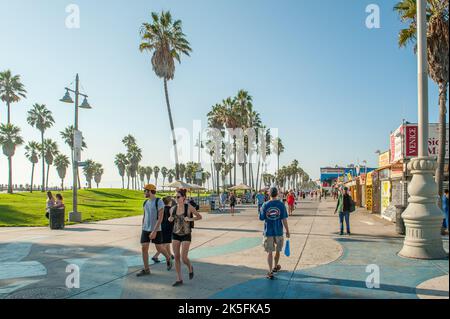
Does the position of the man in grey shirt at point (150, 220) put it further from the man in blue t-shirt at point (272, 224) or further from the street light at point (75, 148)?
the street light at point (75, 148)

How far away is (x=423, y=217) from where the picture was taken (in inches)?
358

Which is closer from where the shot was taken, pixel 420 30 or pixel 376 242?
pixel 420 30

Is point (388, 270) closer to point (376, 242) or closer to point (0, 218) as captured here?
point (376, 242)

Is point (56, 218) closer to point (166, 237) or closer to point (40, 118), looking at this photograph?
point (166, 237)

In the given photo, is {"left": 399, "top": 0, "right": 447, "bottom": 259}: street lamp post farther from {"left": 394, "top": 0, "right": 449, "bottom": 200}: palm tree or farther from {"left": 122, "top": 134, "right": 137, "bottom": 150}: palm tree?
{"left": 122, "top": 134, "right": 137, "bottom": 150}: palm tree

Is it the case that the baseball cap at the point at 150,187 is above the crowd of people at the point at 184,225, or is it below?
above

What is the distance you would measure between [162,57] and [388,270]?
2475 cm

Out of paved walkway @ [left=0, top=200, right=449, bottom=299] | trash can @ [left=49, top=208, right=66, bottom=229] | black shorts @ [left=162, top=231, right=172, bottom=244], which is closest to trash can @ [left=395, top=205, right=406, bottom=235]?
paved walkway @ [left=0, top=200, right=449, bottom=299]

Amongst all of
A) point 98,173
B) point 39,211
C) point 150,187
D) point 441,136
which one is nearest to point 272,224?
point 150,187

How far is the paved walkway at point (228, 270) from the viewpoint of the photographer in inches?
254

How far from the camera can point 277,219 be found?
7438mm

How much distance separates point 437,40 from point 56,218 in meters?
16.8

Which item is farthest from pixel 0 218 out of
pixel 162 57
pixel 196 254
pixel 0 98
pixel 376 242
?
pixel 0 98

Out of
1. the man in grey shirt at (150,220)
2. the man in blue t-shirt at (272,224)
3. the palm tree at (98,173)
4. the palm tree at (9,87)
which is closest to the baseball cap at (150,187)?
the man in grey shirt at (150,220)
